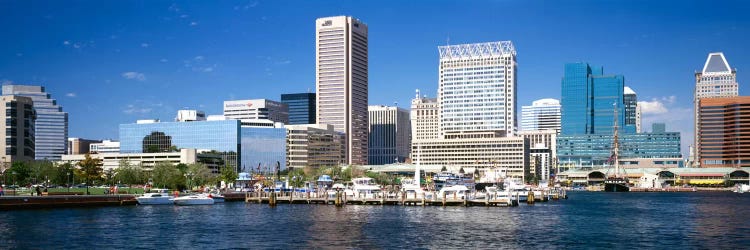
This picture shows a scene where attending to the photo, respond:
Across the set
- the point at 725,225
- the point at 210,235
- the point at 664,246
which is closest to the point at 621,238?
the point at 664,246

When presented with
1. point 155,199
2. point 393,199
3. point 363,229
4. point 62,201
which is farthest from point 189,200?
point 363,229

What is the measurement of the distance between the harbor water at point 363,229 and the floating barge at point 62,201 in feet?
15.7

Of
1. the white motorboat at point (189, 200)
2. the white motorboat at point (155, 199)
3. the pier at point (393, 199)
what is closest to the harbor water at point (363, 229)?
the white motorboat at point (155, 199)

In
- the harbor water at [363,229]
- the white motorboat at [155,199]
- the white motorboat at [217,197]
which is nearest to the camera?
the harbor water at [363,229]

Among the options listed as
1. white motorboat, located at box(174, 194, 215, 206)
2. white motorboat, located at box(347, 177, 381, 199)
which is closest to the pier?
white motorboat, located at box(347, 177, 381, 199)

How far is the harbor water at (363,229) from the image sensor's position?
286 feet

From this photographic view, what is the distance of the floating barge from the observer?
131750 mm

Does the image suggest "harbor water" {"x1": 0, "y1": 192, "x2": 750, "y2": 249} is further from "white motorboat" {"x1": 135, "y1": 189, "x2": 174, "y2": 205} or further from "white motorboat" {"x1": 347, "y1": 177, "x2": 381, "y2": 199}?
"white motorboat" {"x1": 347, "y1": 177, "x2": 381, "y2": 199}

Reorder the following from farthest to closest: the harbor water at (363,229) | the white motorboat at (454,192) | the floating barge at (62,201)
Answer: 1. the white motorboat at (454,192)
2. the floating barge at (62,201)
3. the harbor water at (363,229)

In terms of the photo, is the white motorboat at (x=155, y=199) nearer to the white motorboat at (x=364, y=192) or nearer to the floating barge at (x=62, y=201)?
the floating barge at (x=62, y=201)

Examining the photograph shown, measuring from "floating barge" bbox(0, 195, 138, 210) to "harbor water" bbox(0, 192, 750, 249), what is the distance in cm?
→ 480

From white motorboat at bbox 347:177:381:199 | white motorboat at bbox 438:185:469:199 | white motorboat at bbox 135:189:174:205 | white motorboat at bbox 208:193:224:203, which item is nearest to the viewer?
white motorboat at bbox 135:189:174:205

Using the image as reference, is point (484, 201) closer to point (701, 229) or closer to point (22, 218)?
point (701, 229)

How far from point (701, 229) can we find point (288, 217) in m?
57.8
